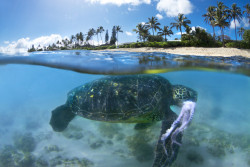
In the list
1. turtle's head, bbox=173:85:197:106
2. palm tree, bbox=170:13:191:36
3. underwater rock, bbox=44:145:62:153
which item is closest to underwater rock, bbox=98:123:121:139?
underwater rock, bbox=44:145:62:153

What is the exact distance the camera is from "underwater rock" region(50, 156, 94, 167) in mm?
5028

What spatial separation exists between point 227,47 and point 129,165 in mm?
34350

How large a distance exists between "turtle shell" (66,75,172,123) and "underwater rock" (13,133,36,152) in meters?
3.31

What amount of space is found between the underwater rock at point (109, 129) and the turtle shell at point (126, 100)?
2708 millimetres

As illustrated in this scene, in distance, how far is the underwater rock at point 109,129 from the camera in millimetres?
6868

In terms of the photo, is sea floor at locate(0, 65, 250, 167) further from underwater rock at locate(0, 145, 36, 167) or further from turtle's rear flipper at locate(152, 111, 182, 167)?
turtle's rear flipper at locate(152, 111, 182, 167)

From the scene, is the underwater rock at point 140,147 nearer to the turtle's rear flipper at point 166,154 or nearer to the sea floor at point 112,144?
the sea floor at point 112,144

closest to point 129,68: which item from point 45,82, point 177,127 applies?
point 177,127

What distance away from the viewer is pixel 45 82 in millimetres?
15797

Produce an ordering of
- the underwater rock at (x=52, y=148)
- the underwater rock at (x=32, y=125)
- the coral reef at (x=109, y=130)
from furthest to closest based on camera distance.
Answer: the underwater rock at (x=32, y=125) < the coral reef at (x=109, y=130) < the underwater rock at (x=52, y=148)

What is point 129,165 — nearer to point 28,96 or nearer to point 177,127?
point 177,127

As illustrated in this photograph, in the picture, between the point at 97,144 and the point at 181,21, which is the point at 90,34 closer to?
the point at 181,21

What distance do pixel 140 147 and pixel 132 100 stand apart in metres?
2.40

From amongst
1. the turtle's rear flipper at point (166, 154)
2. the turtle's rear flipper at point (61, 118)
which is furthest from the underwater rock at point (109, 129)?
the turtle's rear flipper at point (166, 154)
